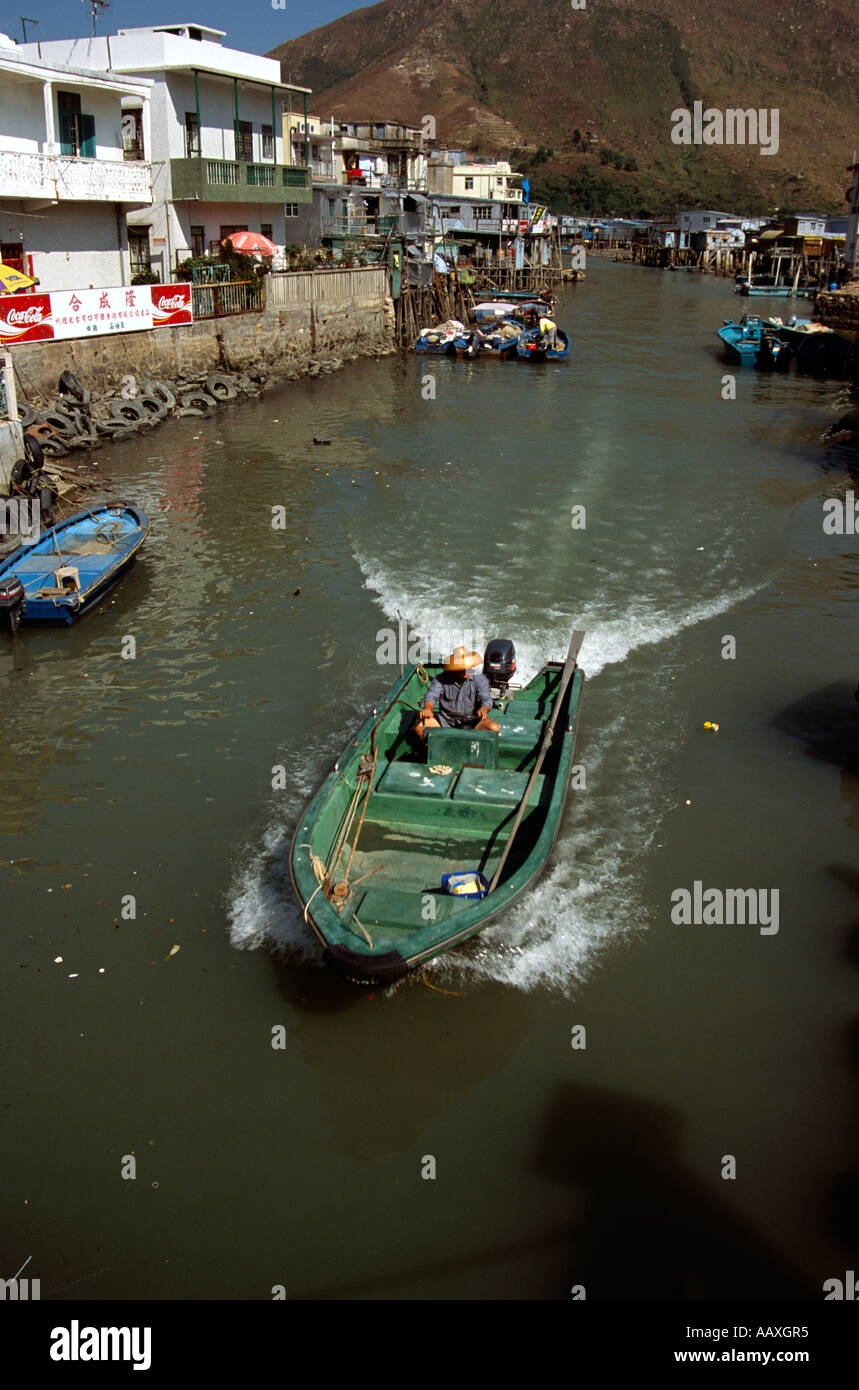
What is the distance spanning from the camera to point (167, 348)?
1291 inches

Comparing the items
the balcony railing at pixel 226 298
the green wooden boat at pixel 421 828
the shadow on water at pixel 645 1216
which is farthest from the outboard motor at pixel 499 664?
the balcony railing at pixel 226 298

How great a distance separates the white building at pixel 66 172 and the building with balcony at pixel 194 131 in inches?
69.8

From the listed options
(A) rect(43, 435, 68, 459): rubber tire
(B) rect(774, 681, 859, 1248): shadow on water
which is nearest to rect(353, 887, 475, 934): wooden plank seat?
(B) rect(774, 681, 859, 1248): shadow on water

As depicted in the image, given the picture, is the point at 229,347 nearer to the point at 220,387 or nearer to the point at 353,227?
the point at 220,387

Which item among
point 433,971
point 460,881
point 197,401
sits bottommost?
point 433,971

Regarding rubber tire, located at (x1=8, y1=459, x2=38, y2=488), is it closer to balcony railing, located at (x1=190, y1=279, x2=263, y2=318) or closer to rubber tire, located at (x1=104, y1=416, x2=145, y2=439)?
rubber tire, located at (x1=104, y1=416, x2=145, y2=439)

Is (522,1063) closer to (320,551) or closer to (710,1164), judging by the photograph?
(710,1164)

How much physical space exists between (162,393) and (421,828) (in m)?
25.2

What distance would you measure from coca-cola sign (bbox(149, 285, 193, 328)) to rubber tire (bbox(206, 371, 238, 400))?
6.66 ft

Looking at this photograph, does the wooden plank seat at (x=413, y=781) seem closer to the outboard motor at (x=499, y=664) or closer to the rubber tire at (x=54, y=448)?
the outboard motor at (x=499, y=664)

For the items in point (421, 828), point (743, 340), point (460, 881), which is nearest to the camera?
point (460, 881)

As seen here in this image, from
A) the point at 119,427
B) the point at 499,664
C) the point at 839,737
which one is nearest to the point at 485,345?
the point at 119,427

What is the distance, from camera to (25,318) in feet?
87.5

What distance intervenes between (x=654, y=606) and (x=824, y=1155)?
36.9ft
